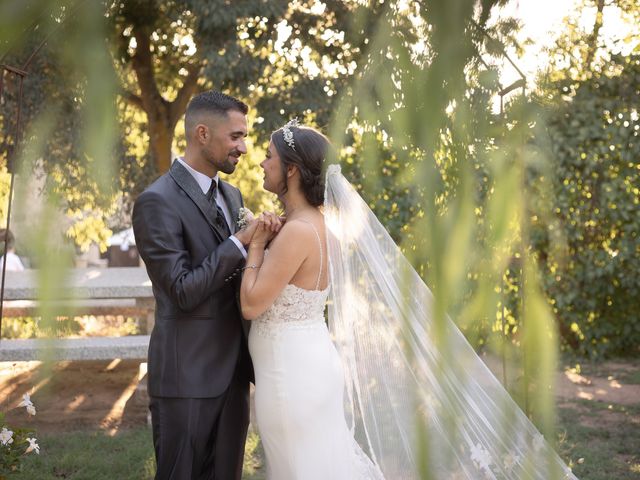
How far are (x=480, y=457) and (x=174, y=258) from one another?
1.07 m

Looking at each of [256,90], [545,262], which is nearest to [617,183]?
[545,262]

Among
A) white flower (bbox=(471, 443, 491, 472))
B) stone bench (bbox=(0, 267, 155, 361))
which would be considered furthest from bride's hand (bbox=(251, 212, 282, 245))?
stone bench (bbox=(0, 267, 155, 361))

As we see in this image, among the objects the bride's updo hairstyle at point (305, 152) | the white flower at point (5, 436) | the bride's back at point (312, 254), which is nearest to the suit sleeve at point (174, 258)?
the bride's back at point (312, 254)

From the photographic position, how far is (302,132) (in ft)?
7.75

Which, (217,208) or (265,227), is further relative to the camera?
(217,208)

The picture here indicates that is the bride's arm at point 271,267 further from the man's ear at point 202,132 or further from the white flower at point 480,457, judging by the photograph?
the white flower at point 480,457

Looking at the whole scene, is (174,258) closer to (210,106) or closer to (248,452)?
(210,106)

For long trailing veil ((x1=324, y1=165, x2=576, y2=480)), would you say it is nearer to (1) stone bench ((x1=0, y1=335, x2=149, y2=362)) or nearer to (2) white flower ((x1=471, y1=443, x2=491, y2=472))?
(2) white flower ((x1=471, y1=443, x2=491, y2=472))

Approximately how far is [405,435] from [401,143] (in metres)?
1.38

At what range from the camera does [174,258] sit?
2236mm

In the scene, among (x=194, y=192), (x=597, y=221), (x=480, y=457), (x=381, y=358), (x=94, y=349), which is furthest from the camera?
(x=597, y=221)

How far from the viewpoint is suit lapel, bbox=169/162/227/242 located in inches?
93.7

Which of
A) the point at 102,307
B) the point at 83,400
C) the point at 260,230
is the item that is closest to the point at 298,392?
the point at 260,230

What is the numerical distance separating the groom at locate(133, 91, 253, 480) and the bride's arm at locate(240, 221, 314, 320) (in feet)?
0.15
